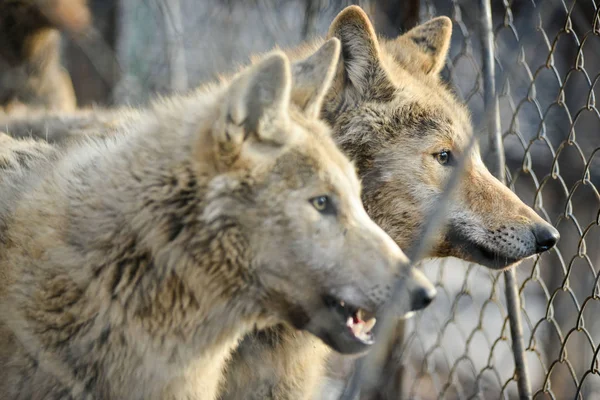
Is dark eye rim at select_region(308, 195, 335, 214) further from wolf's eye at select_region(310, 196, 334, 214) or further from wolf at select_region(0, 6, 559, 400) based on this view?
wolf at select_region(0, 6, 559, 400)

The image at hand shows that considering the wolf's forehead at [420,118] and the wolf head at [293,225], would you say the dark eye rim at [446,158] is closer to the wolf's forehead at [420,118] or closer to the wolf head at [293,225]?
the wolf's forehead at [420,118]

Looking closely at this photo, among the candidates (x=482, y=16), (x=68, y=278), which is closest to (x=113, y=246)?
(x=68, y=278)

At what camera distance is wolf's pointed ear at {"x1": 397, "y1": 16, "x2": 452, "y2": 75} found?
3566mm

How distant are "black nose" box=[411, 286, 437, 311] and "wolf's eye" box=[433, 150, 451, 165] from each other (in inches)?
43.9

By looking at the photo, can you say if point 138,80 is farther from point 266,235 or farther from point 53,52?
point 266,235

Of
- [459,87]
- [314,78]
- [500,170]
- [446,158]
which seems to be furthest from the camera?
[459,87]

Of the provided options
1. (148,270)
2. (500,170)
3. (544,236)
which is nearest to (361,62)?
(500,170)

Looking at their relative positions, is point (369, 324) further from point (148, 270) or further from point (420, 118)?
point (420, 118)

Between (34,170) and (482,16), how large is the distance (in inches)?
85.9

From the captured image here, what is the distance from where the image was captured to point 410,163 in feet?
10.3

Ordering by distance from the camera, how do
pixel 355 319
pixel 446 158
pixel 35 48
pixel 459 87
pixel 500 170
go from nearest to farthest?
pixel 355 319 → pixel 446 158 → pixel 500 170 → pixel 459 87 → pixel 35 48

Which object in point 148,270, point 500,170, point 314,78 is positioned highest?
point 314,78

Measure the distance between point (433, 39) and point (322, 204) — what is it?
5.46ft

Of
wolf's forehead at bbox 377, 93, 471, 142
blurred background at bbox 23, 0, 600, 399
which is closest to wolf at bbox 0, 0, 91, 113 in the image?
blurred background at bbox 23, 0, 600, 399
